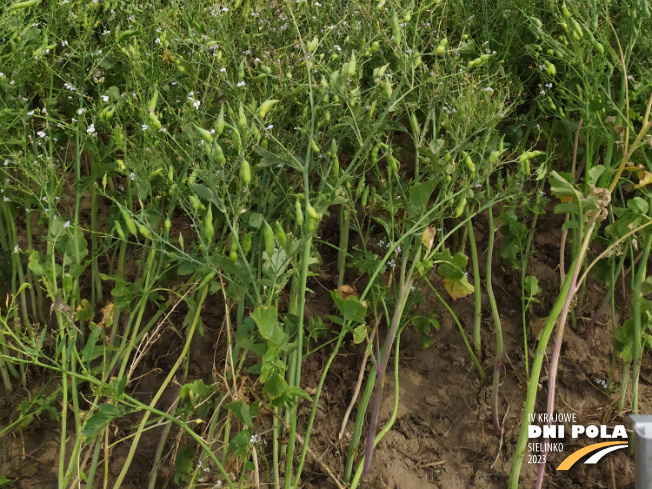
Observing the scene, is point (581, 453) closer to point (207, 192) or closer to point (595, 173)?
point (595, 173)

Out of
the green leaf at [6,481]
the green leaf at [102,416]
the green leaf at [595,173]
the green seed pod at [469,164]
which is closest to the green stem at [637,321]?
the green leaf at [595,173]

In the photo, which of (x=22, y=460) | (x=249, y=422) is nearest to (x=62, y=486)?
(x=22, y=460)

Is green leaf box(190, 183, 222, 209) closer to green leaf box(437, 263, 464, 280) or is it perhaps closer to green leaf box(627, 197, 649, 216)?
green leaf box(437, 263, 464, 280)

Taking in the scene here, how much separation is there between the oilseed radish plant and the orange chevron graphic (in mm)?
160

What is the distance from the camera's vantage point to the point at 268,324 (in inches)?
59.5

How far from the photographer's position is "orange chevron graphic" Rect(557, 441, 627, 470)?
6.52ft

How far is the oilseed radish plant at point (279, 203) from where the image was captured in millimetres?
1656

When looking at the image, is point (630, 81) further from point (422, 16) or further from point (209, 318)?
point (209, 318)

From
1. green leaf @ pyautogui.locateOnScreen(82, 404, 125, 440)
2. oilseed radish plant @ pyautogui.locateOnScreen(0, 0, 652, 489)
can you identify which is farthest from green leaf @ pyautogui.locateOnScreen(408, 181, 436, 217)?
green leaf @ pyautogui.locateOnScreen(82, 404, 125, 440)

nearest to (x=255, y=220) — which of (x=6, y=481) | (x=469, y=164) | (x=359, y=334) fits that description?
(x=359, y=334)

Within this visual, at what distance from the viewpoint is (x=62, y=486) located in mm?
1705

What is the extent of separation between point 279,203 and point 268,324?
52 centimetres

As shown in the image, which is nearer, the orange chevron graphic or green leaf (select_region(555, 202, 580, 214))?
green leaf (select_region(555, 202, 580, 214))

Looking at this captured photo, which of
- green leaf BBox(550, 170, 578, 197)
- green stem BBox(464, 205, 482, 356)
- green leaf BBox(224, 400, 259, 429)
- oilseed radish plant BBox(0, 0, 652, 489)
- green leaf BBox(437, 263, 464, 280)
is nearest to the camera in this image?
green leaf BBox(224, 400, 259, 429)
